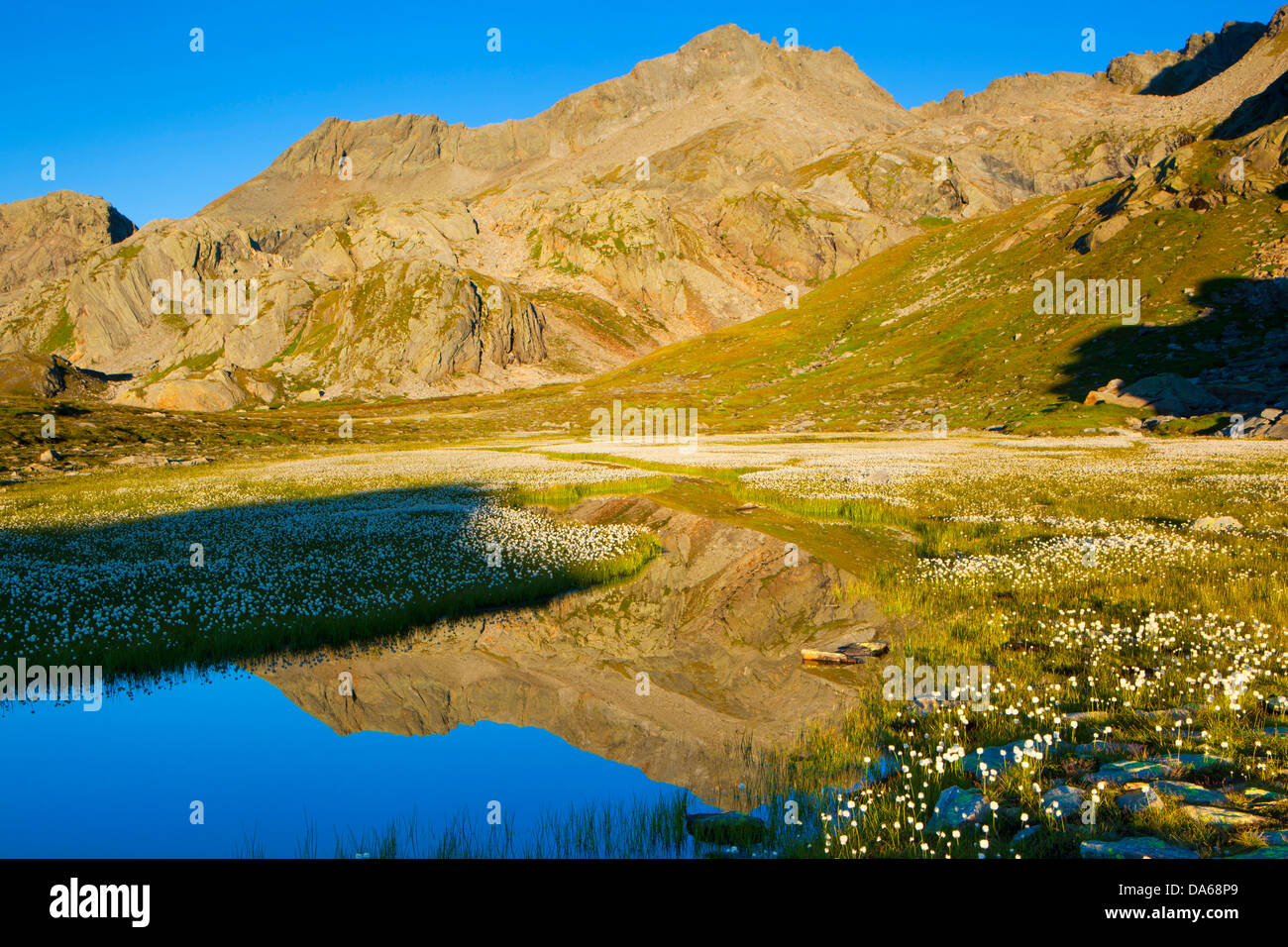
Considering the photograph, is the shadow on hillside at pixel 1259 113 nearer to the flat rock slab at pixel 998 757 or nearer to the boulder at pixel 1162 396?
the boulder at pixel 1162 396

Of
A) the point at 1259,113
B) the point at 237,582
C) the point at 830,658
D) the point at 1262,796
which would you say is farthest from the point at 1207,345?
the point at 1259,113

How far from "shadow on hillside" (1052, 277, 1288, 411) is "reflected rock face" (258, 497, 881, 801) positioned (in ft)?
278

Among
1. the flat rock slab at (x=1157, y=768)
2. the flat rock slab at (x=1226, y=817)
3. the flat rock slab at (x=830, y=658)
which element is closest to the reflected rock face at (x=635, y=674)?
the flat rock slab at (x=830, y=658)

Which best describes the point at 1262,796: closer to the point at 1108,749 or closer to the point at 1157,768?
the point at 1157,768

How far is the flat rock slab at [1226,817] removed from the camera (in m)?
5.74

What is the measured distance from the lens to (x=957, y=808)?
22.5 ft

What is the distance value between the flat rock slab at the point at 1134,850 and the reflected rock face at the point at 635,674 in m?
4.09

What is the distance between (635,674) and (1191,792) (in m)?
8.36

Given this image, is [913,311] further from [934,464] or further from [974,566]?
[974,566]

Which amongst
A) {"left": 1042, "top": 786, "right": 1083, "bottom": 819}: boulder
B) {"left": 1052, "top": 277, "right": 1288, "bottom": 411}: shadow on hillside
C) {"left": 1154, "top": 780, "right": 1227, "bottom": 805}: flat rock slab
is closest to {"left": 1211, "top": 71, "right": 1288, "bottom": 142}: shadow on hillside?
{"left": 1052, "top": 277, "right": 1288, "bottom": 411}: shadow on hillside
